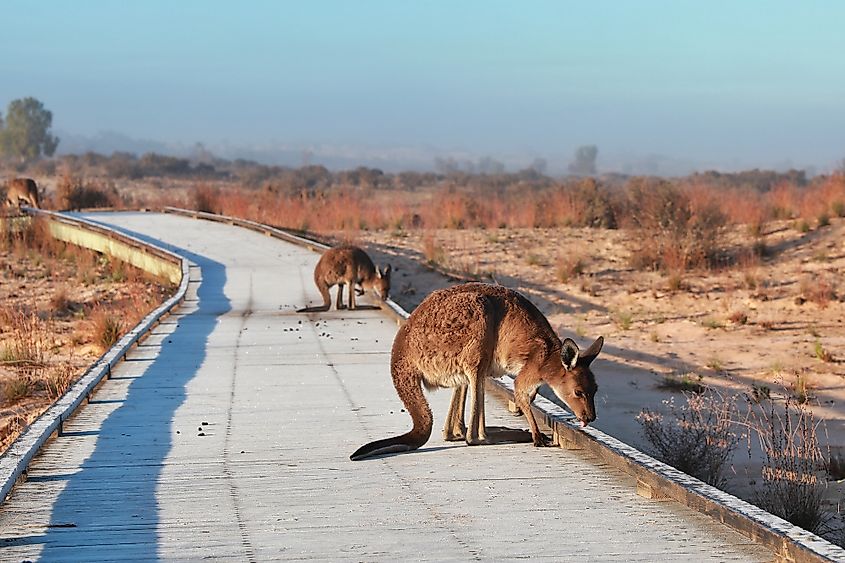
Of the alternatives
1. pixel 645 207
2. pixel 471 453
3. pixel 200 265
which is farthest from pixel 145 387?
pixel 645 207

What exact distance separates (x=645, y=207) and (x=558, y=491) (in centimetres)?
1925

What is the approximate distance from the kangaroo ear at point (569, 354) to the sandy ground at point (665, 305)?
2.87 m

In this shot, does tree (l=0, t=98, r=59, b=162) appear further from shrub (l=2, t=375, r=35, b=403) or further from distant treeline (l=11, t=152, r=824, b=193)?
shrub (l=2, t=375, r=35, b=403)

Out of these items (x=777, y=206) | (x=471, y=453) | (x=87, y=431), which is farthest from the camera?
(x=777, y=206)

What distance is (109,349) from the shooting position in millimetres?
A: 12516

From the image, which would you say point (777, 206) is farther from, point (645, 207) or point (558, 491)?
point (558, 491)

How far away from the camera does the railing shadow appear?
5883mm

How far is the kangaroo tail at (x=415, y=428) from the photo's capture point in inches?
301

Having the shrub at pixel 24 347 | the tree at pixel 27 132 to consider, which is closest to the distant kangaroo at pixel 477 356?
the shrub at pixel 24 347

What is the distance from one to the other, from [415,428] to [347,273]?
27.0ft

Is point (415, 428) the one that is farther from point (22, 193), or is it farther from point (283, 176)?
point (283, 176)

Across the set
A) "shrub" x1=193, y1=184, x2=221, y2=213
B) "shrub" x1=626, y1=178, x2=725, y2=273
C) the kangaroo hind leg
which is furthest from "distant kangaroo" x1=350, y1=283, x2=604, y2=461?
"shrub" x1=193, y1=184, x2=221, y2=213

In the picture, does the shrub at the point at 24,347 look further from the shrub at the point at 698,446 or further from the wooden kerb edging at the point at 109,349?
the shrub at the point at 698,446

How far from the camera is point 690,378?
1418 cm
